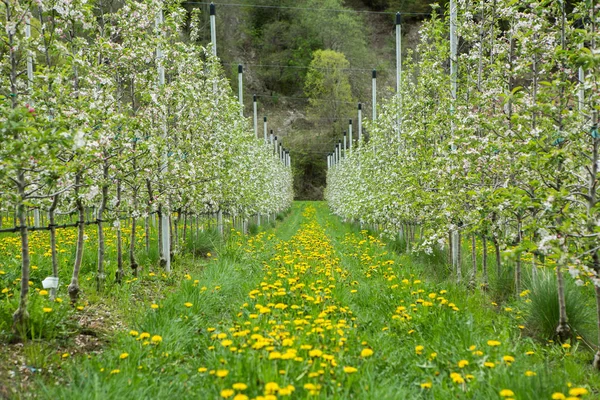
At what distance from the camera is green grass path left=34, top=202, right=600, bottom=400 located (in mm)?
3291

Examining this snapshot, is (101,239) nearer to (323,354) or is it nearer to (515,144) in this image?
(323,354)

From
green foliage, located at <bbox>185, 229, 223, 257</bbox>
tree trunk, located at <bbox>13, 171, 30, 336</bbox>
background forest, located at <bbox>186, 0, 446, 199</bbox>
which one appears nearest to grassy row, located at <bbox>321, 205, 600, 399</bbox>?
tree trunk, located at <bbox>13, 171, 30, 336</bbox>

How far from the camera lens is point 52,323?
4617 millimetres

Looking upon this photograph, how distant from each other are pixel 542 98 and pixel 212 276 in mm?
5094

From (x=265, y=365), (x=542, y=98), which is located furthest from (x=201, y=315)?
(x=542, y=98)

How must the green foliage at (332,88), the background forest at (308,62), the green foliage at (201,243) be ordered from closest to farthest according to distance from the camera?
the green foliage at (201,243) < the green foliage at (332,88) < the background forest at (308,62)

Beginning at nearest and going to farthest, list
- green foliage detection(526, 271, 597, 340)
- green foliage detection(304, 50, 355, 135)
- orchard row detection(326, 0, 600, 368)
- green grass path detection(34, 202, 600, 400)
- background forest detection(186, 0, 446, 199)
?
1. green grass path detection(34, 202, 600, 400)
2. orchard row detection(326, 0, 600, 368)
3. green foliage detection(526, 271, 597, 340)
4. green foliage detection(304, 50, 355, 135)
5. background forest detection(186, 0, 446, 199)

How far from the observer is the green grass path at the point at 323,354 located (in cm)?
329

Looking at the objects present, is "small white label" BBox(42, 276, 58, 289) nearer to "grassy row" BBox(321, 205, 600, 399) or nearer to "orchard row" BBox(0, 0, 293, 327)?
"orchard row" BBox(0, 0, 293, 327)

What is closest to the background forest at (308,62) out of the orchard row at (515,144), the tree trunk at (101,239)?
the orchard row at (515,144)

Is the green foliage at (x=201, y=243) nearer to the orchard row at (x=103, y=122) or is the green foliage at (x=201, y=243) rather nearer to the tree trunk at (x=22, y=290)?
the orchard row at (x=103, y=122)

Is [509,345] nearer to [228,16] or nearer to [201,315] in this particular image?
[201,315]

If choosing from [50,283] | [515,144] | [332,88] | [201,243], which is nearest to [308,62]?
[332,88]

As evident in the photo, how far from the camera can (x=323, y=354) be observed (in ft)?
12.0
